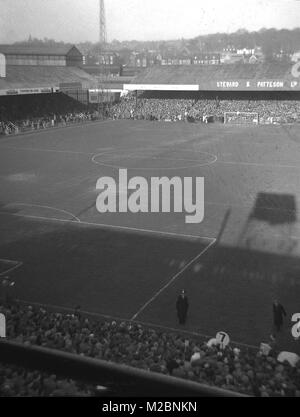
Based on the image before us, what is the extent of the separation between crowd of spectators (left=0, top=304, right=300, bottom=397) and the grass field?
277cm

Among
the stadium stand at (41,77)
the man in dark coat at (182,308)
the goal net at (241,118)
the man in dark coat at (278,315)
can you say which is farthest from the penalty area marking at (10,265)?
the goal net at (241,118)

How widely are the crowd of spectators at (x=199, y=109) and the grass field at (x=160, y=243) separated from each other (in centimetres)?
2651

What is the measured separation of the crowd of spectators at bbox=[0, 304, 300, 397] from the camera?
7461 millimetres

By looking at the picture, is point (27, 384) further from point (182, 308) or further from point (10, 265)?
point (10, 265)

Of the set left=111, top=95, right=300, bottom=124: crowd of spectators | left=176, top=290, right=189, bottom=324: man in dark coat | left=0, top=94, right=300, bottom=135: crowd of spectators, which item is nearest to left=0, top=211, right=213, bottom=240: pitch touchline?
left=176, top=290, right=189, bottom=324: man in dark coat

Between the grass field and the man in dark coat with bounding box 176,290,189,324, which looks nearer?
the man in dark coat with bounding box 176,290,189,324

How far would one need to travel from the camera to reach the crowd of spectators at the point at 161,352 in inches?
294

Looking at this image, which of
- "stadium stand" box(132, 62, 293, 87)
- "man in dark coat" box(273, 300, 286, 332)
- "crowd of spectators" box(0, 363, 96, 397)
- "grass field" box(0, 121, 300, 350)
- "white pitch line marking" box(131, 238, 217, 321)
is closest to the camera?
"crowd of spectators" box(0, 363, 96, 397)

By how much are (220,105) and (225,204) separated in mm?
46559

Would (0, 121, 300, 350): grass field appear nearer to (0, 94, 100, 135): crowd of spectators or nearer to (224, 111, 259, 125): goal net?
(0, 94, 100, 135): crowd of spectators

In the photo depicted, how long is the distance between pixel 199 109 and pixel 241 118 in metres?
6.61

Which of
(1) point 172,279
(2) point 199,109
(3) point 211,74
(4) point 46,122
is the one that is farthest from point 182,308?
(3) point 211,74

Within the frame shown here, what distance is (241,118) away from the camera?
2606 inches

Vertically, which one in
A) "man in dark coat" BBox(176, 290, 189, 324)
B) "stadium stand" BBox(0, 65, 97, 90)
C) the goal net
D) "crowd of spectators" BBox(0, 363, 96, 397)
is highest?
"stadium stand" BBox(0, 65, 97, 90)
